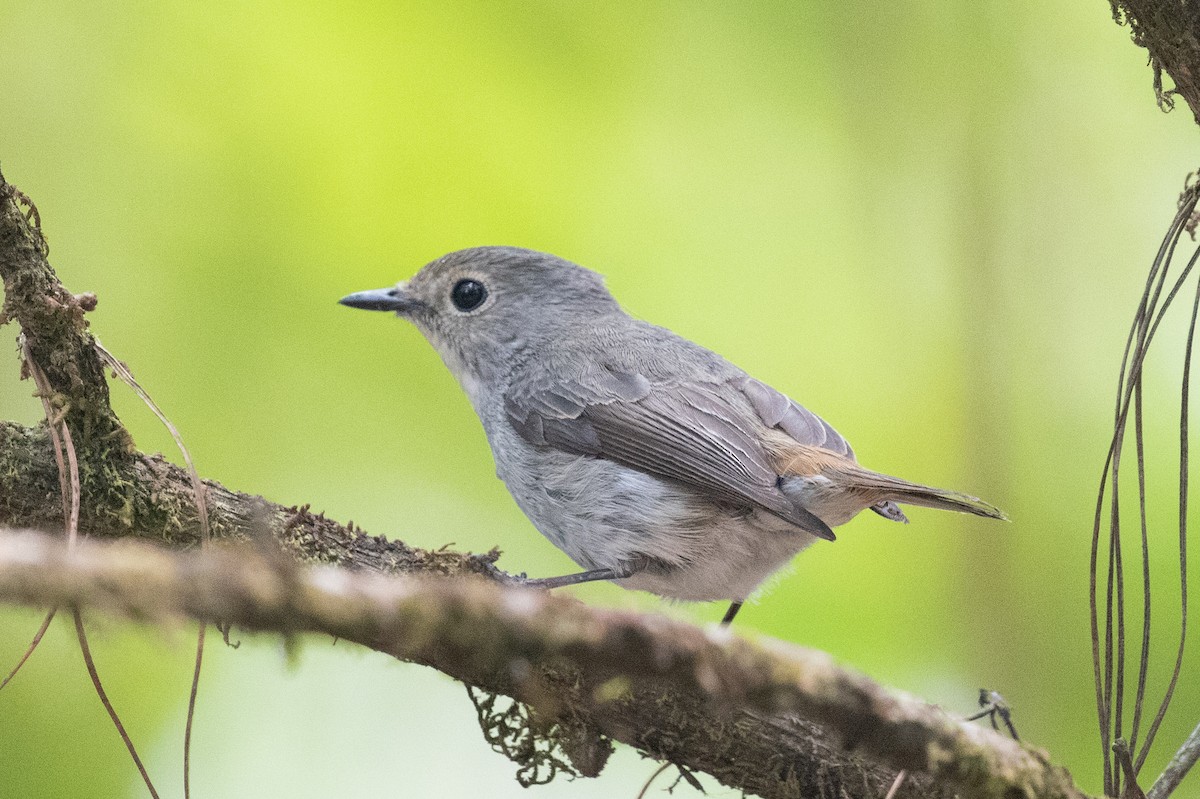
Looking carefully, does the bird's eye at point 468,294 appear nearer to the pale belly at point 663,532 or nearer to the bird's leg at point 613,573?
the pale belly at point 663,532

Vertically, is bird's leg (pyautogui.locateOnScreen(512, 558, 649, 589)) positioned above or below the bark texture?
below

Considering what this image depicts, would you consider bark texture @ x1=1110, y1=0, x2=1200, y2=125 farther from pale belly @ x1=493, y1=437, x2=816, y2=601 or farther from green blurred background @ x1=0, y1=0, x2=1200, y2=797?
green blurred background @ x1=0, y1=0, x2=1200, y2=797

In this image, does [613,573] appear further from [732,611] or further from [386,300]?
[386,300]

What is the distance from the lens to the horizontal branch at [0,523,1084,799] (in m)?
0.80

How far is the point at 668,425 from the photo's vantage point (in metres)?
3.18

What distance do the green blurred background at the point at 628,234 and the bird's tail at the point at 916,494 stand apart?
107 cm

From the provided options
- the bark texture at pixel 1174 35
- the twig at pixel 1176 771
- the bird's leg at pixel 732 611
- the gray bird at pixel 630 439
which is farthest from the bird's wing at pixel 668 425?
the bark texture at pixel 1174 35

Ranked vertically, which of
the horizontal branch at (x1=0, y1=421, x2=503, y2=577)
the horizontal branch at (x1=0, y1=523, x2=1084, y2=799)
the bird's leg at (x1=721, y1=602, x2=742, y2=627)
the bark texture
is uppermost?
the bark texture

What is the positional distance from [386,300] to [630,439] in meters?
1.16

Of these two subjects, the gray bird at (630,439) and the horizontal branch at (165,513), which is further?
the gray bird at (630,439)

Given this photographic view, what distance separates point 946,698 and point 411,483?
222cm

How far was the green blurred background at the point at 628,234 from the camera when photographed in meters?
3.83

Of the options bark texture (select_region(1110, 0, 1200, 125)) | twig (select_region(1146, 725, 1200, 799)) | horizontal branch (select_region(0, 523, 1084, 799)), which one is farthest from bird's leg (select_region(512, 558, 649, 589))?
bark texture (select_region(1110, 0, 1200, 125))

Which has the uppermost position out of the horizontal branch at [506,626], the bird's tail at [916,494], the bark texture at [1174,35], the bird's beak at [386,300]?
the bird's beak at [386,300]
